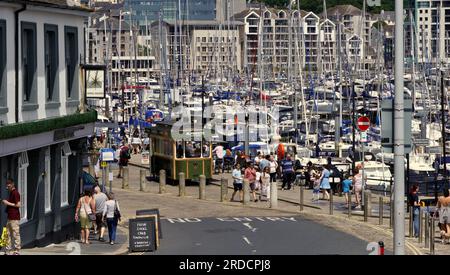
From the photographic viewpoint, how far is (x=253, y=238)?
3659 cm

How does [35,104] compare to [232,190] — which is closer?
[35,104]

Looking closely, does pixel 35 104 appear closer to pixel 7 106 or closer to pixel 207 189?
pixel 7 106

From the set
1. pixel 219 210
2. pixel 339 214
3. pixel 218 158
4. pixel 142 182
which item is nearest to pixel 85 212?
pixel 219 210

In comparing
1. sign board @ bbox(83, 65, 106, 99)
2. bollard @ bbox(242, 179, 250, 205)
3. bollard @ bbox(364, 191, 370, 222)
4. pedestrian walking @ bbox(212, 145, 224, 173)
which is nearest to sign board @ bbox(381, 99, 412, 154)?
sign board @ bbox(83, 65, 106, 99)

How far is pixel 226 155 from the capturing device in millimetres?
63781

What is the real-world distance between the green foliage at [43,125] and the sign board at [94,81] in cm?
61

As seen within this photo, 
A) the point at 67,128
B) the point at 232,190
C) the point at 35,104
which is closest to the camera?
the point at 35,104

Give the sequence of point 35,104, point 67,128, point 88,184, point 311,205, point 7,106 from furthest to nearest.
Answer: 1. point 311,205
2. point 88,184
3. point 67,128
4. point 35,104
5. point 7,106

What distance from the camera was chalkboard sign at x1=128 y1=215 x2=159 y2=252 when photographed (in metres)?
33.3

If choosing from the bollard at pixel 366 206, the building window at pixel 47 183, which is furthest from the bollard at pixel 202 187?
the building window at pixel 47 183

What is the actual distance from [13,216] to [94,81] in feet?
30.4

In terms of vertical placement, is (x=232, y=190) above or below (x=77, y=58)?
below

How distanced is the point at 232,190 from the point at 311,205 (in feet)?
19.6

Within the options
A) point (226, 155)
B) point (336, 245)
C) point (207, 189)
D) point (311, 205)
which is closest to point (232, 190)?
point (207, 189)
